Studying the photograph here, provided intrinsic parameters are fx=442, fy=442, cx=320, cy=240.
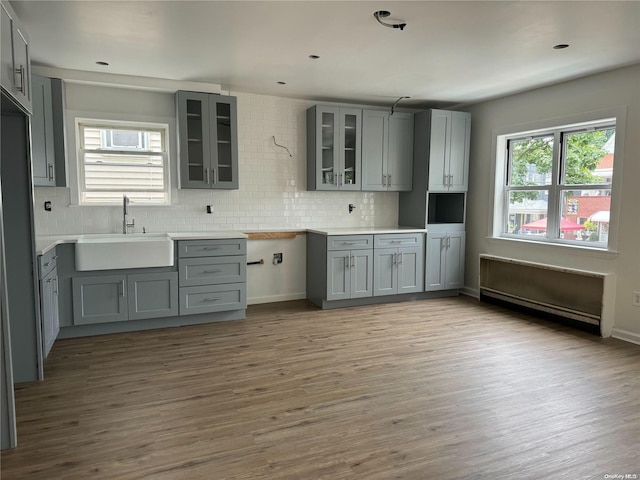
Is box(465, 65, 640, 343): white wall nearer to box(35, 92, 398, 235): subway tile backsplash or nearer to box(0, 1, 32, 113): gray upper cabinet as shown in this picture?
box(35, 92, 398, 235): subway tile backsplash

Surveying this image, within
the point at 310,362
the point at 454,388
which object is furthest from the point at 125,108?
the point at 454,388

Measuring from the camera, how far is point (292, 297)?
560 cm

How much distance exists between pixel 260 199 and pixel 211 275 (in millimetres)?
1279

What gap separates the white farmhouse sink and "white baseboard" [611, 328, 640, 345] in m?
4.29

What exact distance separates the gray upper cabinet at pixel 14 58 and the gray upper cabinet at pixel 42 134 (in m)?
1.10

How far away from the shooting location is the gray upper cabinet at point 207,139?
463 cm

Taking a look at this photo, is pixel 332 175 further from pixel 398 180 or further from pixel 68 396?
pixel 68 396

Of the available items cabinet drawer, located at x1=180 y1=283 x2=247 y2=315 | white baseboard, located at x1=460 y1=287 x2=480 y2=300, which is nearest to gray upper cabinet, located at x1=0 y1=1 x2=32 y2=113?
cabinet drawer, located at x1=180 y1=283 x2=247 y2=315

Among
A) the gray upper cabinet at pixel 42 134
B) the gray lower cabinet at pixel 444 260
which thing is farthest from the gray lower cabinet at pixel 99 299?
the gray lower cabinet at pixel 444 260

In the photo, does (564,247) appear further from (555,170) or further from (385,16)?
(385,16)

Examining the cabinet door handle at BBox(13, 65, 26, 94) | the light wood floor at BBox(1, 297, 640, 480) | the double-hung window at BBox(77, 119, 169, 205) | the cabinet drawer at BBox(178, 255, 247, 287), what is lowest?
the light wood floor at BBox(1, 297, 640, 480)

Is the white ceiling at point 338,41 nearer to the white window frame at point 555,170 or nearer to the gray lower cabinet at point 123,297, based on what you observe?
the white window frame at point 555,170

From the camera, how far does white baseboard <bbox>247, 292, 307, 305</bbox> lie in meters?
5.38

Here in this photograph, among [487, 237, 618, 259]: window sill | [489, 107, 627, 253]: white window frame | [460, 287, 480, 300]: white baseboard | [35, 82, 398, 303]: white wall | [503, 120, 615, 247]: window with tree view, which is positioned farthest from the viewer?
[460, 287, 480, 300]: white baseboard
